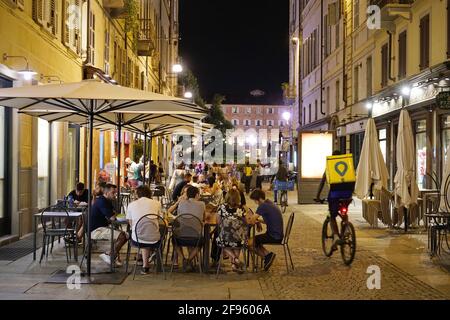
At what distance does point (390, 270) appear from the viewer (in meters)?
9.89

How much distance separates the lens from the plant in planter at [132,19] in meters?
23.1

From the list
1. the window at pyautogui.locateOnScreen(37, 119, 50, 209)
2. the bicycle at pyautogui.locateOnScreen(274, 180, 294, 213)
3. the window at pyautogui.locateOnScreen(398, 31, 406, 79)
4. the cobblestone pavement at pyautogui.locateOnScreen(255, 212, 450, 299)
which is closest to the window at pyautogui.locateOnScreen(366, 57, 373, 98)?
the window at pyautogui.locateOnScreen(398, 31, 406, 79)

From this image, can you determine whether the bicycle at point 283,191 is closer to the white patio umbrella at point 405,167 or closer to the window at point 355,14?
the white patio umbrella at point 405,167

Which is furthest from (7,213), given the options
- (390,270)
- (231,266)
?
(390,270)

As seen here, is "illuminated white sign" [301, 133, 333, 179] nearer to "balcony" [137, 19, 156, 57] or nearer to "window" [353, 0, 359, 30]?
"window" [353, 0, 359, 30]

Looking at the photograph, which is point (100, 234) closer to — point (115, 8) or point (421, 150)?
point (421, 150)

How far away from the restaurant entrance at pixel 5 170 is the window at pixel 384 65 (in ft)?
47.7

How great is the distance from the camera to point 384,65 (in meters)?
23.1

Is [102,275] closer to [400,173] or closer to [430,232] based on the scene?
[430,232]

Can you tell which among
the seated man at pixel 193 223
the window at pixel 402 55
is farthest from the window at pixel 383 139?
the seated man at pixel 193 223

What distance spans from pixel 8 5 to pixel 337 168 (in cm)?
681

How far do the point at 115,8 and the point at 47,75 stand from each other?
29.0 ft

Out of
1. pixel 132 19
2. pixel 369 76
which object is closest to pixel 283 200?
pixel 369 76
